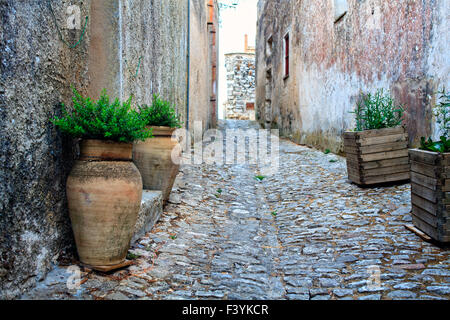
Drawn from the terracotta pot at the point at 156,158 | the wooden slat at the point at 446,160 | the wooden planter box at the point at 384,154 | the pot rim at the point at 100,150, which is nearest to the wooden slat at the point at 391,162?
the wooden planter box at the point at 384,154

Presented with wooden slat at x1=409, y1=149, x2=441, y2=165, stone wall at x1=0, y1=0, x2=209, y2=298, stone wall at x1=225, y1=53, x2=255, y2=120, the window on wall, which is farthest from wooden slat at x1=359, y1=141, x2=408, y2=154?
stone wall at x1=225, y1=53, x2=255, y2=120

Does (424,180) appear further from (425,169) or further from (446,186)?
(446,186)

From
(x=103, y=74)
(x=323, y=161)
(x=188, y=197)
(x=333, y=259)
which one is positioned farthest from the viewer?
(x=323, y=161)

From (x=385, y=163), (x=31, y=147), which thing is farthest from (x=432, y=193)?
(x=31, y=147)

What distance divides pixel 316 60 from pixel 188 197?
514 cm

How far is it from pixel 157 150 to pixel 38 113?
61.1 inches

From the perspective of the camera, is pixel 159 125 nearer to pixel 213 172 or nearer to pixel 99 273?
pixel 99 273

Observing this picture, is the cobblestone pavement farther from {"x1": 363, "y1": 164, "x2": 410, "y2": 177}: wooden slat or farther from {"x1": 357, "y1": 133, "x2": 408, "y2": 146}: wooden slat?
{"x1": 357, "y1": 133, "x2": 408, "y2": 146}: wooden slat

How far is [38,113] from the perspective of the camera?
2.11m

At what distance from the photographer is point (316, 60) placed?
8250 mm

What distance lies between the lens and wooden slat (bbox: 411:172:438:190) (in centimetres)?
271

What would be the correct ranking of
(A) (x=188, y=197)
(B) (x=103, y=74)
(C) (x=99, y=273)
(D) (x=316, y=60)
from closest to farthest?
(C) (x=99, y=273) → (B) (x=103, y=74) → (A) (x=188, y=197) → (D) (x=316, y=60)

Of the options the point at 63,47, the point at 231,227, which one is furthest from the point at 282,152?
the point at 63,47

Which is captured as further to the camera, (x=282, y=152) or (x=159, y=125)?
(x=282, y=152)
